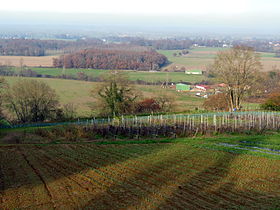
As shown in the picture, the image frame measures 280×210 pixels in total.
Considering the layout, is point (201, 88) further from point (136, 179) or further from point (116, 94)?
point (136, 179)

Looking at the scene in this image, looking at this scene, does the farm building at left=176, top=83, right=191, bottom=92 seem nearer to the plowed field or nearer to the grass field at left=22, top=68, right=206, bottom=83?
the grass field at left=22, top=68, right=206, bottom=83

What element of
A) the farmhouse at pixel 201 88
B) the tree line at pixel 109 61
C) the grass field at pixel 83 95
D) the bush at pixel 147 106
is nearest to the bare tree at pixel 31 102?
the grass field at pixel 83 95

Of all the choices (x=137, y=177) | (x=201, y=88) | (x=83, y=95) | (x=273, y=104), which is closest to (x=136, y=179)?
(x=137, y=177)

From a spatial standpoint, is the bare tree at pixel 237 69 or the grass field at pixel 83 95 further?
the grass field at pixel 83 95

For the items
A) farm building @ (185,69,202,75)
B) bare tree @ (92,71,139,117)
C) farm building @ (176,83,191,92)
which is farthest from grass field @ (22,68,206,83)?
bare tree @ (92,71,139,117)

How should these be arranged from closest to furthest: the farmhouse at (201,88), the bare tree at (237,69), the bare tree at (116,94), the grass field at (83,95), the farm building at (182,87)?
the bare tree at (237,69), the bare tree at (116,94), the grass field at (83,95), the farmhouse at (201,88), the farm building at (182,87)

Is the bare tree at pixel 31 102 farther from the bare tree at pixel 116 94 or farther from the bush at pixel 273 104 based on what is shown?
the bush at pixel 273 104
